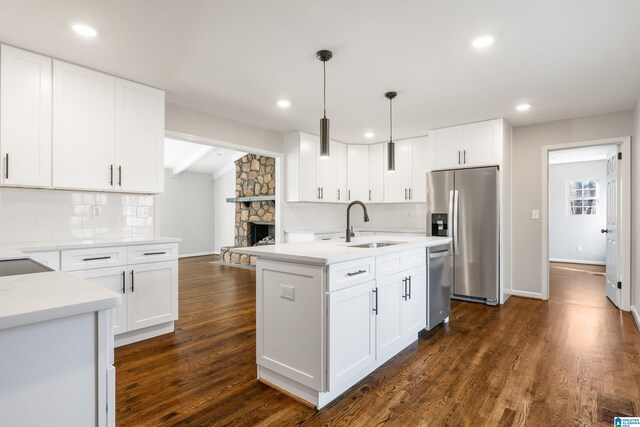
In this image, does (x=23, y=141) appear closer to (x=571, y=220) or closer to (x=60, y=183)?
(x=60, y=183)

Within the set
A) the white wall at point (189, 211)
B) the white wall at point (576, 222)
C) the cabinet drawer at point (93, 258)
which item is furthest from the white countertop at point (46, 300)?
the white wall at point (576, 222)

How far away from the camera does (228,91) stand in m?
3.41

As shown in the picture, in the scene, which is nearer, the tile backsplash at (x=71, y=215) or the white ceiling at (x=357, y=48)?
the white ceiling at (x=357, y=48)

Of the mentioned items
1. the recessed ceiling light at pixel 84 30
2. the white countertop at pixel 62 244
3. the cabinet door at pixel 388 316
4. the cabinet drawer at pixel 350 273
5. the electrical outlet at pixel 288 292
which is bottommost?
the cabinet door at pixel 388 316

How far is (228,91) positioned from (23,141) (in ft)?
5.56

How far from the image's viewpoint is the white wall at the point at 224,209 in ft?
29.7

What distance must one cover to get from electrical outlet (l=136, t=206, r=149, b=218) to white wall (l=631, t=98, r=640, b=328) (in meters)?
5.02

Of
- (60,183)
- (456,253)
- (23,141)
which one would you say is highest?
(23,141)

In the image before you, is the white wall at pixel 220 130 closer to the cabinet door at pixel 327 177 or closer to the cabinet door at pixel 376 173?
the cabinet door at pixel 327 177

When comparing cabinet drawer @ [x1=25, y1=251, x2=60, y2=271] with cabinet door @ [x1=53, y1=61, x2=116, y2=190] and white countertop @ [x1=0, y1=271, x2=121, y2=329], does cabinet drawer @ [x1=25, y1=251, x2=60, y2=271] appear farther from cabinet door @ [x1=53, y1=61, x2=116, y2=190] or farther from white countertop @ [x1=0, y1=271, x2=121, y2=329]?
white countertop @ [x1=0, y1=271, x2=121, y2=329]

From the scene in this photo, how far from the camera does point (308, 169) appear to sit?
513 cm

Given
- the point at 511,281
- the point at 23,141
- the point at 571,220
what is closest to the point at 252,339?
the point at 23,141

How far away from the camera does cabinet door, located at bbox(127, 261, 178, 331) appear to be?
2.90 meters

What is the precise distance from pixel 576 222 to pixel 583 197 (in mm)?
568
